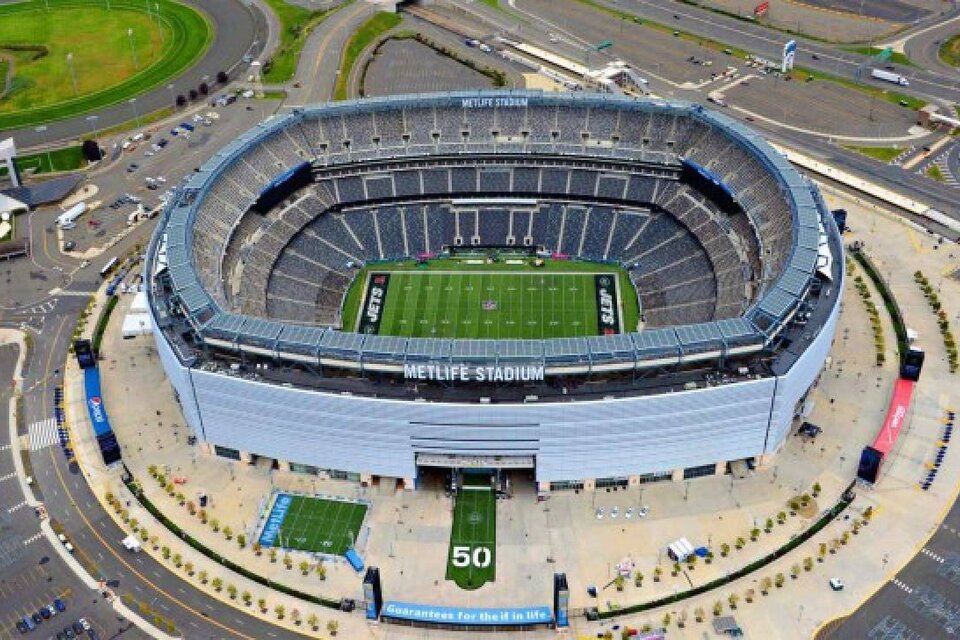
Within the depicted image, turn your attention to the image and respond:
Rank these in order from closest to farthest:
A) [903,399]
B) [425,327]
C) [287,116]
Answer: [903,399] → [425,327] → [287,116]

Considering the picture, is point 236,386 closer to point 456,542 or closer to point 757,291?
point 456,542

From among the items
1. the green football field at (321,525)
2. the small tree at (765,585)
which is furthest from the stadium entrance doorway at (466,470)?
the small tree at (765,585)

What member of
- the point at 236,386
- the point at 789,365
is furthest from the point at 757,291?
the point at 236,386

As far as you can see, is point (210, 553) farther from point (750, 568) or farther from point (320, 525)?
point (750, 568)

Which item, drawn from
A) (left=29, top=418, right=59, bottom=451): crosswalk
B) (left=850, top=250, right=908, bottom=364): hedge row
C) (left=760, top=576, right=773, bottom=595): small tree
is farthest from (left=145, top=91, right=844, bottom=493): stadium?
(left=850, top=250, right=908, bottom=364): hedge row

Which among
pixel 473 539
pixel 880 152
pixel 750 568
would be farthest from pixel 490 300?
pixel 880 152

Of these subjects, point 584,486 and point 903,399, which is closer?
point 584,486

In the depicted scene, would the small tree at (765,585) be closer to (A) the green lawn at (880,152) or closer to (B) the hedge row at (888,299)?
(B) the hedge row at (888,299)
